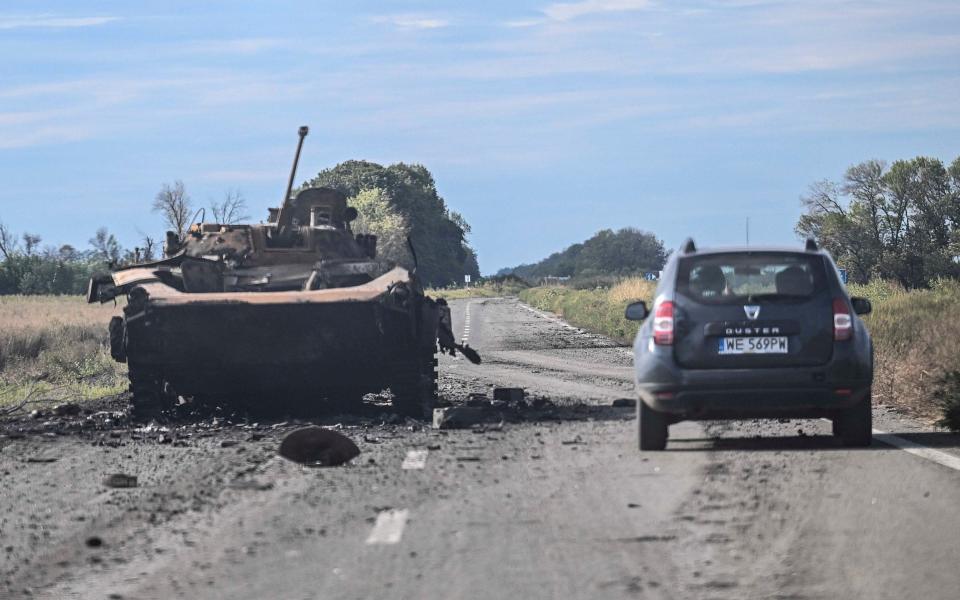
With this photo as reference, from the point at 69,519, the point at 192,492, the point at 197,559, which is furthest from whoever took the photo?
the point at 192,492

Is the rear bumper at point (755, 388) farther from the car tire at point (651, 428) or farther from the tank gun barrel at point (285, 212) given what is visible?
the tank gun barrel at point (285, 212)

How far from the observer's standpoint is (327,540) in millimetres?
7879

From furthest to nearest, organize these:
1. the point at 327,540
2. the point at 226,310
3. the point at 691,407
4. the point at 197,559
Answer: the point at 226,310 → the point at 691,407 → the point at 327,540 → the point at 197,559

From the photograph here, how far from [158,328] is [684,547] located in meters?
8.82

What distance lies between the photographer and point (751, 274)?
1175 centimetres

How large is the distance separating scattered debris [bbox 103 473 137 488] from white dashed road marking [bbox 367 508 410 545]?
7.95 feet

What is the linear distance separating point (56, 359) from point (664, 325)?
1875 centimetres

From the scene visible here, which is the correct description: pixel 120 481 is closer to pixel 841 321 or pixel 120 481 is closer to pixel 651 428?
pixel 651 428

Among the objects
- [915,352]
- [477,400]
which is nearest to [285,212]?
[477,400]

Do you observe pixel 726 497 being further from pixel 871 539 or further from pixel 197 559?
pixel 197 559

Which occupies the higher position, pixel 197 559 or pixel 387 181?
pixel 387 181

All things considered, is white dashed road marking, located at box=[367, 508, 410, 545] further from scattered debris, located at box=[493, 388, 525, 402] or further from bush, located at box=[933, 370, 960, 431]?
scattered debris, located at box=[493, 388, 525, 402]

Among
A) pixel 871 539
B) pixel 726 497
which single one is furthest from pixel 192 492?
pixel 871 539

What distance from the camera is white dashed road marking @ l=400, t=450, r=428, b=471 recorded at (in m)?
11.0
